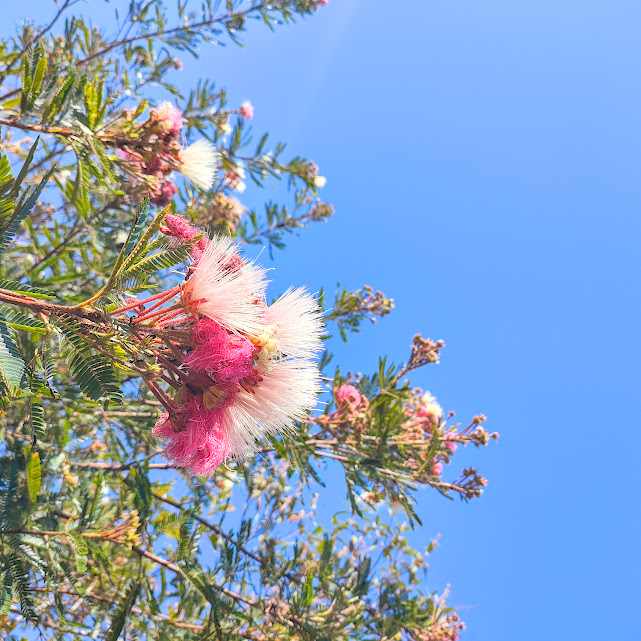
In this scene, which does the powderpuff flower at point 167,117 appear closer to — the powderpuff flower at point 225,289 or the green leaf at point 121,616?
the powderpuff flower at point 225,289

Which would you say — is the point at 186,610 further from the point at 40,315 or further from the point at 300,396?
the point at 40,315

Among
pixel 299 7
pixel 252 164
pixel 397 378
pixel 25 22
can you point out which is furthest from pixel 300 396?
pixel 299 7

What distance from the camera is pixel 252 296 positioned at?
4.76 ft

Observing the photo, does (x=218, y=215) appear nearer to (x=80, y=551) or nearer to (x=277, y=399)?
(x=80, y=551)

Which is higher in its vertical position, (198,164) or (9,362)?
(198,164)

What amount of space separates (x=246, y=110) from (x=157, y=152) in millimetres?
2559

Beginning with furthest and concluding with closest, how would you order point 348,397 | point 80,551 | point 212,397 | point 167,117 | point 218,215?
point 218,215 < point 348,397 < point 167,117 < point 80,551 < point 212,397

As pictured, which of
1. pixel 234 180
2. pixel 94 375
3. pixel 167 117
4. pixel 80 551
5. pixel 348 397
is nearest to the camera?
pixel 94 375

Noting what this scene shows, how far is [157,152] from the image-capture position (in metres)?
→ 2.41

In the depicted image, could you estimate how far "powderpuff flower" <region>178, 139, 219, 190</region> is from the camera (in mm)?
2656

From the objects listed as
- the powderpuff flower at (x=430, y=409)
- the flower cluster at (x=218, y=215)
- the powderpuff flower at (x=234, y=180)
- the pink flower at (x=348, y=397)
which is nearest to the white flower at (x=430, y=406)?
the powderpuff flower at (x=430, y=409)

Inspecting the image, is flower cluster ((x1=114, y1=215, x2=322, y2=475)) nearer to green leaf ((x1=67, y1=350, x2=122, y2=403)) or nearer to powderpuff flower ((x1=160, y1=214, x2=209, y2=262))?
powderpuff flower ((x1=160, y1=214, x2=209, y2=262))

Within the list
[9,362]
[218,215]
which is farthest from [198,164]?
[9,362]

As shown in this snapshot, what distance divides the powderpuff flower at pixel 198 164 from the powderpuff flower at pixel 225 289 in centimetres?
141
